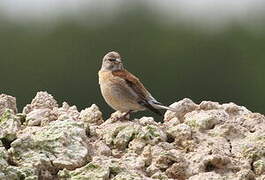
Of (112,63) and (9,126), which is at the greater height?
(112,63)

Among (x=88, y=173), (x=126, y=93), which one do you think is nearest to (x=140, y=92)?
(x=126, y=93)

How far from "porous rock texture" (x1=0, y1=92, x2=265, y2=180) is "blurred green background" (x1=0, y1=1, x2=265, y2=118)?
22071 millimetres

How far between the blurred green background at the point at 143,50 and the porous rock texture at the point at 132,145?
22.1 m

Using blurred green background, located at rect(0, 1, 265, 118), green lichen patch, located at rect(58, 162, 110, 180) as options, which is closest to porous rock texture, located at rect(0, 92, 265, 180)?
green lichen patch, located at rect(58, 162, 110, 180)

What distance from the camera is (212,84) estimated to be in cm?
3662

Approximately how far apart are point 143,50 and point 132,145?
30.0 meters

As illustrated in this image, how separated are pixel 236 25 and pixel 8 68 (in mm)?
7040

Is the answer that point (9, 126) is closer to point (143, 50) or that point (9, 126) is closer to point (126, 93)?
point (126, 93)

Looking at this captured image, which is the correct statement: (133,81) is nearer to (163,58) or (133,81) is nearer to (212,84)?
(212,84)

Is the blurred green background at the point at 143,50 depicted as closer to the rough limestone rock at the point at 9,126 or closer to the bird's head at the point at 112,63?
the bird's head at the point at 112,63

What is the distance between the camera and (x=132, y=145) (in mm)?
12594

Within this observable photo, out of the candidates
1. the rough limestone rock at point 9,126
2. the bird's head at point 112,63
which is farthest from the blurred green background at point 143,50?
the rough limestone rock at point 9,126

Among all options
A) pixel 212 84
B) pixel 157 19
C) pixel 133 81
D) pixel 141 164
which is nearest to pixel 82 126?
pixel 141 164

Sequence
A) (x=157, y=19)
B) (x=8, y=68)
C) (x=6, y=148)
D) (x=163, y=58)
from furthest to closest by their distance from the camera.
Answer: (x=157, y=19) < (x=163, y=58) < (x=8, y=68) < (x=6, y=148)
